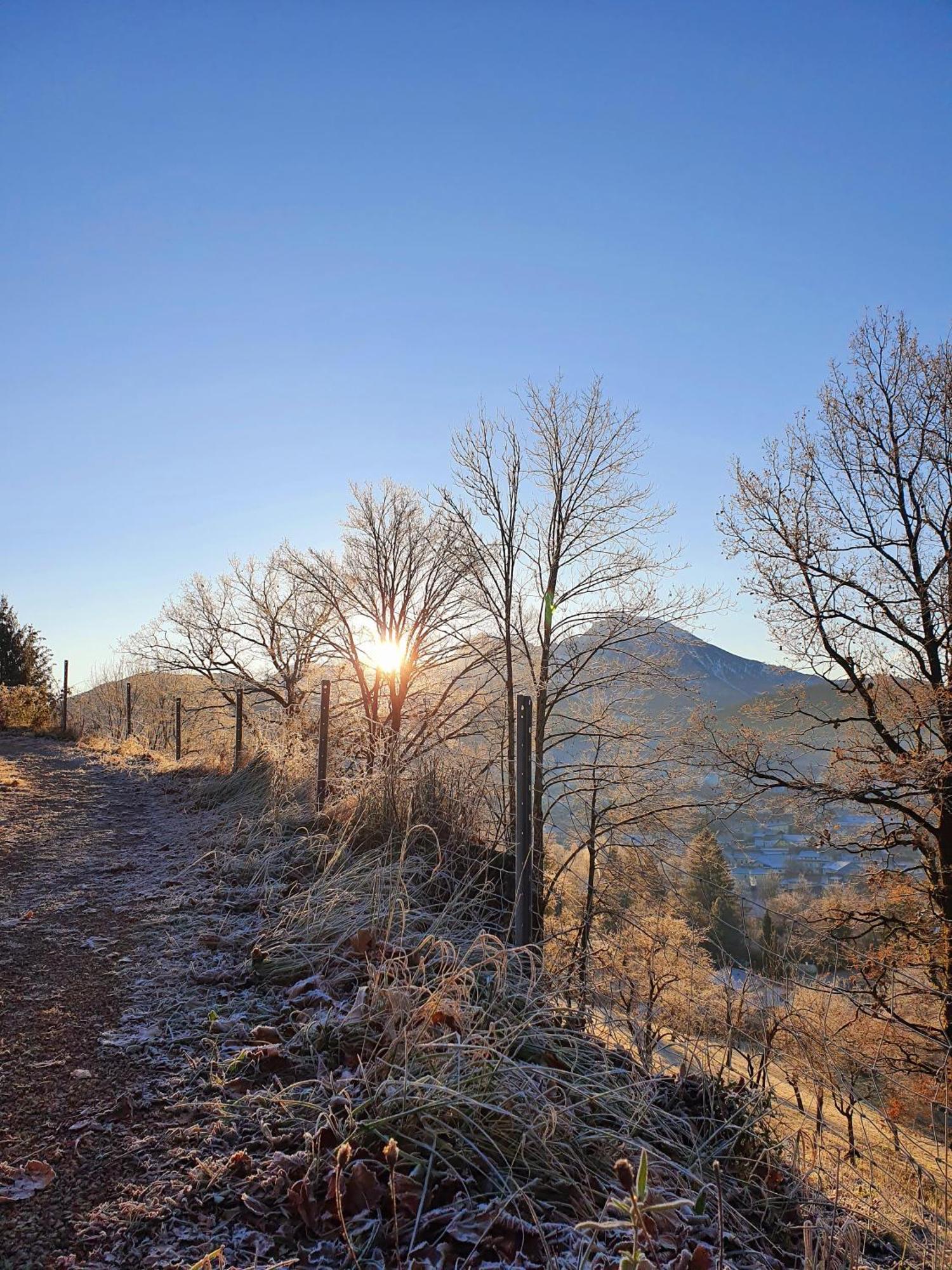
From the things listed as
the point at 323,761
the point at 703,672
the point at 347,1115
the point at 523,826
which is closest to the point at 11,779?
the point at 323,761

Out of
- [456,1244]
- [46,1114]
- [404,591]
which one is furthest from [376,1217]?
[404,591]

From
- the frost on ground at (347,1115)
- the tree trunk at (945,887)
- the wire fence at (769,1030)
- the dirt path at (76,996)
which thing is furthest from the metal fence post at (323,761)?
the tree trunk at (945,887)

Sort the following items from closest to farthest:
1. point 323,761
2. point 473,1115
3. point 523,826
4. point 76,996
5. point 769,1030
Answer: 1. point 473,1115
2. point 769,1030
3. point 76,996
4. point 523,826
5. point 323,761

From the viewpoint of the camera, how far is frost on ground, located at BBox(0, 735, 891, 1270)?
1.95 meters

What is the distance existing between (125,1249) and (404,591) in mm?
27001

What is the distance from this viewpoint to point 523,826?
408 cm

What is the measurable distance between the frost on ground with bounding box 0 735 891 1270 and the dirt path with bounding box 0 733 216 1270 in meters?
0.01

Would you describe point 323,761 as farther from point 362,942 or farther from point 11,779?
point 11,779

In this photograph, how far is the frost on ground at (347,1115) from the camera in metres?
1.95

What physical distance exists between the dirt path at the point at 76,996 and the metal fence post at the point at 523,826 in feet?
6.08

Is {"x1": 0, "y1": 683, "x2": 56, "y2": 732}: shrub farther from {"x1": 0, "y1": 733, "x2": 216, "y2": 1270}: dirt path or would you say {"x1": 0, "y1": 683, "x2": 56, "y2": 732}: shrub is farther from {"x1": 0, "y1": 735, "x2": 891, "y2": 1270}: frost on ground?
{"x1": 0, "y1": 735, "x2": 891, "y2": 1270}: frost on ground

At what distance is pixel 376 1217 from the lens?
201cm

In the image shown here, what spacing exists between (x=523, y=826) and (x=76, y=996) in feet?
7.75

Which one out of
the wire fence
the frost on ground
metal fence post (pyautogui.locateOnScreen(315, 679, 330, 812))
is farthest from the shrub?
the wire fence
